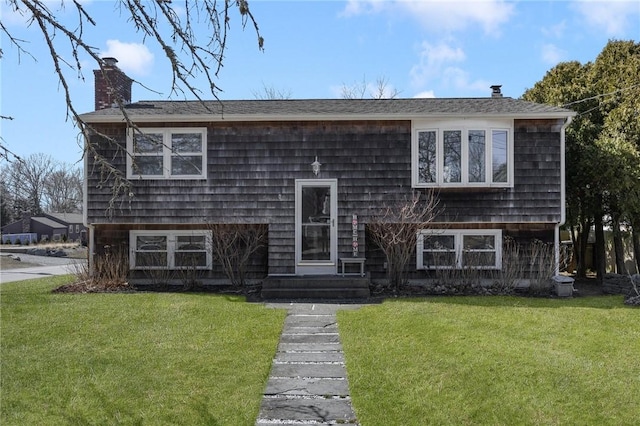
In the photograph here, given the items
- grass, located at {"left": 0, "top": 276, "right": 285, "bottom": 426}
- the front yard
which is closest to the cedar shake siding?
grass, located at {"left": 0, "top": 276, "right": 285, "bottom": 426}

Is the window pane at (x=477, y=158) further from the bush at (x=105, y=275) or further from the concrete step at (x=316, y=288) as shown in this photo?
the bush at (x=105, y=275)

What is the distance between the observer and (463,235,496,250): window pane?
12141mm

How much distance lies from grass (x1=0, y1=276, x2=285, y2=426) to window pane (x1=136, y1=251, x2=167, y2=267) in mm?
2900

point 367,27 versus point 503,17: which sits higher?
point 503,17

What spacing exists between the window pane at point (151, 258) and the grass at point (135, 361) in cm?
290

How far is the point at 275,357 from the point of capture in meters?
6.21

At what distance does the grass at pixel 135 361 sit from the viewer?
15.1 ft

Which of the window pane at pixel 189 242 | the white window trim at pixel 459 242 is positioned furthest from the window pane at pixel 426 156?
the window pane at pixel 189 242

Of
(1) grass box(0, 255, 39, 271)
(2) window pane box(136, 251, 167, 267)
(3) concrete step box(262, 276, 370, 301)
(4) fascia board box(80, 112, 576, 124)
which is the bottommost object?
(1) grass box(0, 255, 39, 271)

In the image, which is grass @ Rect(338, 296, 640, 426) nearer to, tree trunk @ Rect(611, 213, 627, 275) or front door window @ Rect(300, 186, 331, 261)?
front door window @ Rect(300, 186, 331, 261)

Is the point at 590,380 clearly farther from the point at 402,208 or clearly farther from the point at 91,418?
the point at 402,208

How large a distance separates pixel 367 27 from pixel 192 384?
542 centimetres

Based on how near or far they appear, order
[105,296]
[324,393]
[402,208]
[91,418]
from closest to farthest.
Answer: [91,418], [324,393], [105,296], [402,208]

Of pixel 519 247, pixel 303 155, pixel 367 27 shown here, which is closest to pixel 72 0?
pixel 367 27
